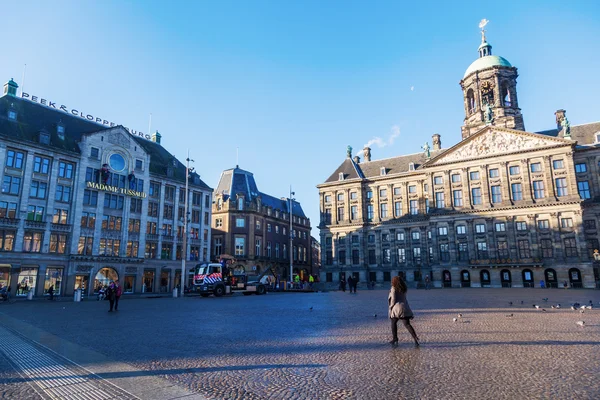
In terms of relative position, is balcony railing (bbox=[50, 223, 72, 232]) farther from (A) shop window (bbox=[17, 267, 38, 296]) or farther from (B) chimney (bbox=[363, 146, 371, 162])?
(B) chimney (bbox=[363, 146, 371, 162])

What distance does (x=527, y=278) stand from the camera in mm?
56562

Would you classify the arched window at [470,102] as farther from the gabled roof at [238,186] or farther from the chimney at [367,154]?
the gabled roof at [238,186]

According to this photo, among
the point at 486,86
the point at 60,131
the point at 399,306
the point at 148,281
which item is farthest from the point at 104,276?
the point at 486,86

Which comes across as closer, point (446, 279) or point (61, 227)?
point (61, 227)

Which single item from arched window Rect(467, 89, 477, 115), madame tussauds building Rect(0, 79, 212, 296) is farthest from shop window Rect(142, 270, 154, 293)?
arched window Rect(467, 89, 477, 115)

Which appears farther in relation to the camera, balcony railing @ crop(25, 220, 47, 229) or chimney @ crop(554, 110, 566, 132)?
chimney @ crop(554, 110, 566, 132)

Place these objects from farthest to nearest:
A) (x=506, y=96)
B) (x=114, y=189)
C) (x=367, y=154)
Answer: (x=367, y=154), (x=506, y=96), (x=114, y=189)

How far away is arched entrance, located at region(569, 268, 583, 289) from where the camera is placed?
5301cm

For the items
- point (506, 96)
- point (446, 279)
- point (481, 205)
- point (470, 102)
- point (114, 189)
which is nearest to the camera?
point (114, 189)

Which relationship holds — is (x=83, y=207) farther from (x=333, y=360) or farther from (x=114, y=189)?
(x=333, y=360)

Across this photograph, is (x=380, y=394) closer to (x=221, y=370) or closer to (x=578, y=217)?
(x=221, y=370)

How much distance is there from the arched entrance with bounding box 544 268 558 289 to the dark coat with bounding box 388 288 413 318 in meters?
57.1

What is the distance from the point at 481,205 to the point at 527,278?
12749 millimetres

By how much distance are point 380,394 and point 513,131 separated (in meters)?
65.0
